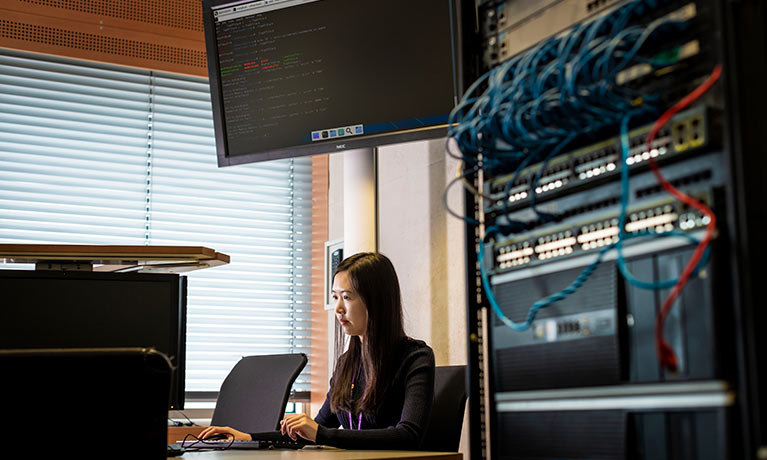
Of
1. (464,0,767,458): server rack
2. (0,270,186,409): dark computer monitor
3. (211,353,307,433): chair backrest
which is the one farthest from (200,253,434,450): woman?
(464,0,767,458): server rack

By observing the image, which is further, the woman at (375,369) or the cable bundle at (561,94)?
the woman at (375,369)

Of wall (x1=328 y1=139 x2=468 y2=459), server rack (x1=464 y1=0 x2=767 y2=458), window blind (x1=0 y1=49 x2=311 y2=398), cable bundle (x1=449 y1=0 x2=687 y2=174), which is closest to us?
server rack (x1=464 y1=0 x2=767 y2=458)

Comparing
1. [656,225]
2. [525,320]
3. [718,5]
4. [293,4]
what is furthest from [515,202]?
[293,4]

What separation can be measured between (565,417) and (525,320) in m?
0.18

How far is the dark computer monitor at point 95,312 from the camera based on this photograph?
210cm

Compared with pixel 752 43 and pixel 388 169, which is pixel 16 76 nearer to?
pixel 388 169

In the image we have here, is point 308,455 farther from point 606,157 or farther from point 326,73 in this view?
point 326,73

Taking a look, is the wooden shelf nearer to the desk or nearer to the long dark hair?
the long dark hair

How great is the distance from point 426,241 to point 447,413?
34.1 inches

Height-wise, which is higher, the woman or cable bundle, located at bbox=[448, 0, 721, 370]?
cable bundle, located at bbox=[448, 0, 721, 370]

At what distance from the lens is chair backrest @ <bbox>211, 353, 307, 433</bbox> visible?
2703 millimetres

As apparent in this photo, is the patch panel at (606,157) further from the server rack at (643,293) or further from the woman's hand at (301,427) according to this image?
the woman's hand at (301,427)

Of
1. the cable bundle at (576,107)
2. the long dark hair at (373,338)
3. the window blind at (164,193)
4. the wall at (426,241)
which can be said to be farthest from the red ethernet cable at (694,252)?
the window blind at (164,193)

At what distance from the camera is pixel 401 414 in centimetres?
230
